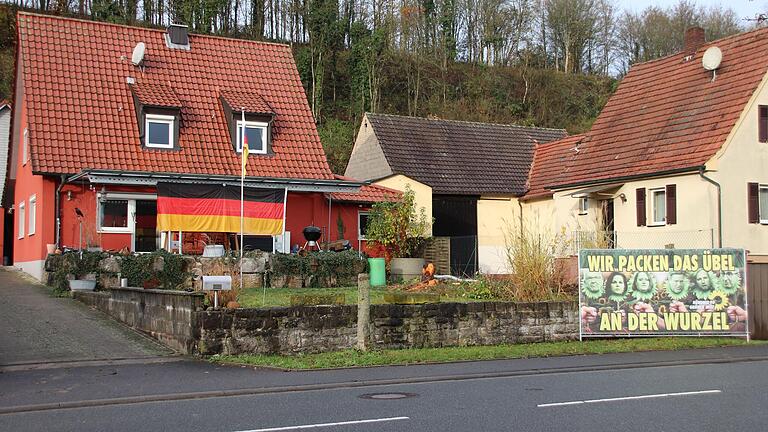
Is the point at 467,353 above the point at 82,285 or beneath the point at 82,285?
beneath

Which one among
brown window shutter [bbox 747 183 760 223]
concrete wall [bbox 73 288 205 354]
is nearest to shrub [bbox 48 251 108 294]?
concrete wall [bbox 73 288 205 354]

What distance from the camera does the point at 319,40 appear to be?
56688 mm

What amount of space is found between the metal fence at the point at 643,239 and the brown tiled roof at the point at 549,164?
6.73 meters

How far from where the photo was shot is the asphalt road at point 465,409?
10.2 m

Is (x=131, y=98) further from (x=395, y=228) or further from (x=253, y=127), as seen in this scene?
(x=395, y=228)

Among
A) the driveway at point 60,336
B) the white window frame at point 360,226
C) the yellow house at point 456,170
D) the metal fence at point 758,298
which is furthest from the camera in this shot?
the yellow house at point 456,170

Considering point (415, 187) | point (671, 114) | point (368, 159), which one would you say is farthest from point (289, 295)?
point (368, 159)

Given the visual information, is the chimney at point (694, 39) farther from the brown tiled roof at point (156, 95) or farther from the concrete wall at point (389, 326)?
the brown tiled roof at point (156, 95)

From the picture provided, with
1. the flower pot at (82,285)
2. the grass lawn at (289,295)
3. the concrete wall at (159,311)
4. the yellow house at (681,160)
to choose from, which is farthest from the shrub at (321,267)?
the yellow house at (681,160)

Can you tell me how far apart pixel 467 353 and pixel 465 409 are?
21.7ft

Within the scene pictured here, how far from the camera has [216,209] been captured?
84.2 ft

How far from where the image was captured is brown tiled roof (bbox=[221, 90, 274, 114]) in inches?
1212

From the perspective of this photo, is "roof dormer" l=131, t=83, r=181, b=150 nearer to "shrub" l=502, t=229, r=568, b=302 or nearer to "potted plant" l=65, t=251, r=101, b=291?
"potted plant" l=65, t=251, r=101, b=291

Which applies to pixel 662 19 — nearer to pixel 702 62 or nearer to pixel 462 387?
pixel 702 62
